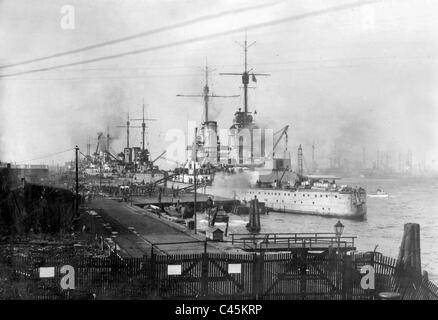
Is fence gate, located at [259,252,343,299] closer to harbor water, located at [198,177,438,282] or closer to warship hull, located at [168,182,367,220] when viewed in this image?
harbor water, located at [198,177,438,282]

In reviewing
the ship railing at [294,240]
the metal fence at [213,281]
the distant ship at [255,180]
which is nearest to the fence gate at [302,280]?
the metal fence at [213,281]

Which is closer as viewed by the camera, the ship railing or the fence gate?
the fence gate

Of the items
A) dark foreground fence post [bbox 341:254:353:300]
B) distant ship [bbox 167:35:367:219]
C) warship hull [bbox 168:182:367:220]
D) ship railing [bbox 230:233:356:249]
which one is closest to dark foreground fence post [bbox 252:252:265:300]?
dark foreground fence post [bbox 341:254:353:300]

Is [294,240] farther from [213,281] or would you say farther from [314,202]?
[314,202]

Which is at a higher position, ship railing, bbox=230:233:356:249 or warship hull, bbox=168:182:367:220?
ship railing, bbox=230:233:356:249

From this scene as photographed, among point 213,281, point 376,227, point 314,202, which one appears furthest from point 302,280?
point 314,202

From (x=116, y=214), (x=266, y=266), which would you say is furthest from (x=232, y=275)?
(x=116, y=214)

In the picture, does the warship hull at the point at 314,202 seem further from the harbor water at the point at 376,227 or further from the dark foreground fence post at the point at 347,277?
the dark foreground fence post at the point at 347,277

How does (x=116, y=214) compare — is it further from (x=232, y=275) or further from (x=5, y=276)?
(x=232, y=275)
